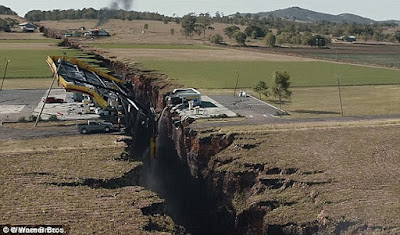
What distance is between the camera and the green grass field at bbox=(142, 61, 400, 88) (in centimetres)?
8256

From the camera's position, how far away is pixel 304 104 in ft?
206

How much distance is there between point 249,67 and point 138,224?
83.1 m

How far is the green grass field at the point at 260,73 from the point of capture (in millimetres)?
82562

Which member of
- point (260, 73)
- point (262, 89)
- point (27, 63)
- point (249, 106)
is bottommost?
point (27, 63)

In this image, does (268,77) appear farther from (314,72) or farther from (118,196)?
(118,196)

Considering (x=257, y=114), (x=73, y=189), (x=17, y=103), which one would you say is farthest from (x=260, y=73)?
(x=73, y=189)

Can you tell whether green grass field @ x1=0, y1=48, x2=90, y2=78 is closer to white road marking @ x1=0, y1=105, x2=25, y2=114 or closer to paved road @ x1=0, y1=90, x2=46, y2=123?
paved road @ x1=0, y1=90, x2=46, y2=123

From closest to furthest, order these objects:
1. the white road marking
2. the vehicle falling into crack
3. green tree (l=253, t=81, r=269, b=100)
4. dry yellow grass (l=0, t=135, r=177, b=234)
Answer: dry yellow grass (l=0, t=135, r=177, b=234)
the vehicle falling into crack
the white road marking
green tree (l=253, t=81, r=269, b=100)

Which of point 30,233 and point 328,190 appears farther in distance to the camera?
point 328,190

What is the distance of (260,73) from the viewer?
9481 cm

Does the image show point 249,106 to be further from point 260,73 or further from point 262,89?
point 260,73

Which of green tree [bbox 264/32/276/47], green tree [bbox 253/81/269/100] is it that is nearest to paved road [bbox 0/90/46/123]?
green tree [bbox 253/81/269/100]

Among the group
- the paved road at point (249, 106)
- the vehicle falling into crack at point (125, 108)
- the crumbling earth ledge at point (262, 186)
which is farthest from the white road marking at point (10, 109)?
the paved road at point (249, 106)

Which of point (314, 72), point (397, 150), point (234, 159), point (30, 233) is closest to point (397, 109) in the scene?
point (397, 150)
